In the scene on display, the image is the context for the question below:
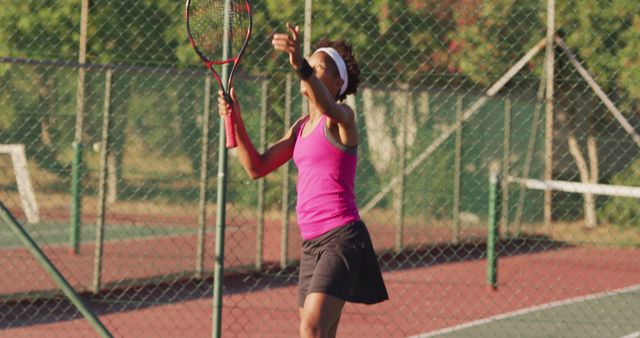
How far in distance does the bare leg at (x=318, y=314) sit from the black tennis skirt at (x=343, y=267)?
3 cm

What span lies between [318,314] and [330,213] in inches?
16.6

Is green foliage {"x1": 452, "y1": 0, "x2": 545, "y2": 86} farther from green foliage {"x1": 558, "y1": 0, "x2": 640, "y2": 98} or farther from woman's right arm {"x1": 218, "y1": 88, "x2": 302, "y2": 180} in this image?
woman's right arm {"x1": 218, "y1": 88, "x2": 302, "y2": 180}

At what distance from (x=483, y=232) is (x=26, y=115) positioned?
632 cm

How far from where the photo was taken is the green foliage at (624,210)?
44.0ft

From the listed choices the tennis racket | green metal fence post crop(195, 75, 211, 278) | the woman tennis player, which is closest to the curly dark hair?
the woman tennis player

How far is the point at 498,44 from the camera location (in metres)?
13.8

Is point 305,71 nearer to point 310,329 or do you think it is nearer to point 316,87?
point 316,87

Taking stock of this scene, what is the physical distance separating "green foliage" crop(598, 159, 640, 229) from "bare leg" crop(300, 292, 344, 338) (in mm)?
9495

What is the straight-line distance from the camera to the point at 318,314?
175 inches

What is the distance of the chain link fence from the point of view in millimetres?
8898

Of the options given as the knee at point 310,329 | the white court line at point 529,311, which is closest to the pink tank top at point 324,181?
the knee at point 310,329

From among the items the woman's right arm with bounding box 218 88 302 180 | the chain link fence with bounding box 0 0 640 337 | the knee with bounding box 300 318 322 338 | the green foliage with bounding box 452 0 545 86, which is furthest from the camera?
the green foliage with bounding box 452 0 545 86

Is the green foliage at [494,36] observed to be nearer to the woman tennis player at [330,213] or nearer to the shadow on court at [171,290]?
the shadow on court at [171,290]

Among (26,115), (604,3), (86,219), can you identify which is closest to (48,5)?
(86,219)
